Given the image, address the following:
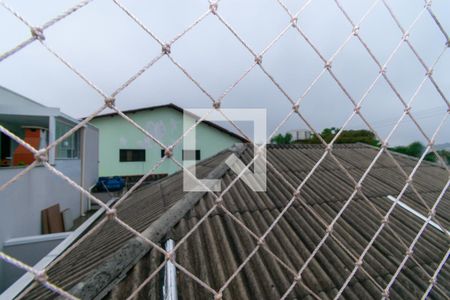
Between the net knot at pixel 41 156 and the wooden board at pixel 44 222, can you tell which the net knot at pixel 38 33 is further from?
the wooden board at pixel 44 222

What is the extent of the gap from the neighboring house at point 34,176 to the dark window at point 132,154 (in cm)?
280

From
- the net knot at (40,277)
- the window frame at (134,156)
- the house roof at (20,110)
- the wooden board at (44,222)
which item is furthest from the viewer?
the window frame at (134,156)

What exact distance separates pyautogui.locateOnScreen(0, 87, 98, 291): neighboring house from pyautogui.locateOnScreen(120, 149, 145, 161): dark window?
110 inches

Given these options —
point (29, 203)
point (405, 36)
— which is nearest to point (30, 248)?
point (29, 203)

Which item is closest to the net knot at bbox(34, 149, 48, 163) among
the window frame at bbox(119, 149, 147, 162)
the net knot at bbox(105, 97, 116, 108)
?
the net knot at bbox(105, 97, 116, 108)

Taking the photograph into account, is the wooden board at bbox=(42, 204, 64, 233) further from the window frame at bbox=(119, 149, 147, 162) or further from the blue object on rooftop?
the window frame at bbox=(119, 149, 147, 162)

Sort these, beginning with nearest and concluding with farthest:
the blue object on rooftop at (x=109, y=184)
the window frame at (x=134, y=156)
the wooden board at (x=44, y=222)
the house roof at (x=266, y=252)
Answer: the house roof at (x=266, y=252), the wooden board at (x=44, y=222), the blue object on rooftop at (x=109, y=184), the window frame at (x=134, y=156)

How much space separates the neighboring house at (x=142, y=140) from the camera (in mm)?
11547

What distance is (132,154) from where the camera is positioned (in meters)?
12.1

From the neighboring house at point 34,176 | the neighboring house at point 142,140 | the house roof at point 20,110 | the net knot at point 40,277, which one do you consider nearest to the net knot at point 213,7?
the net knot at point 40,277

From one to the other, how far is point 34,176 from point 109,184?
5702 millimetres

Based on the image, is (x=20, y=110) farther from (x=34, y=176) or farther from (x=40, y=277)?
(x=40, y=277)

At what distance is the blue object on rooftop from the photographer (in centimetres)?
992

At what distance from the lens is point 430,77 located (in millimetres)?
1358
